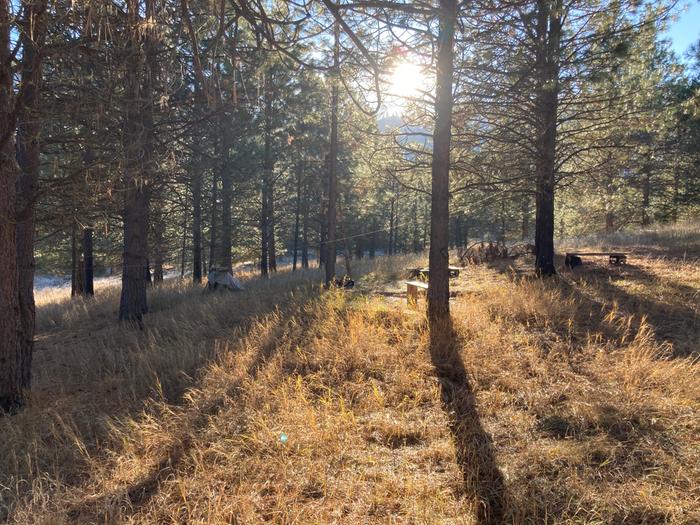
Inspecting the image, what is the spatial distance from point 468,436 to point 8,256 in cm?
520

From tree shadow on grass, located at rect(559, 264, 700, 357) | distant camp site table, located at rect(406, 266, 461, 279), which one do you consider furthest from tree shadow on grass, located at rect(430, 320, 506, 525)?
distant camp site table, located at rect(406, 266, 461, 279)

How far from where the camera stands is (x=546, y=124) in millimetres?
8023

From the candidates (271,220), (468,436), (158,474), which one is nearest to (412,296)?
(468,436)

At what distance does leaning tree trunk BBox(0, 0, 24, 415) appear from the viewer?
4273 mm

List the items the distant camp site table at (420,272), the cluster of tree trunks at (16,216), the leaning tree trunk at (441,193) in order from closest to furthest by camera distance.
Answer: the cluster of tree trunks at (16,216) → the leaning tree trunk at (441,193) → the distant camp site table at (420,272)

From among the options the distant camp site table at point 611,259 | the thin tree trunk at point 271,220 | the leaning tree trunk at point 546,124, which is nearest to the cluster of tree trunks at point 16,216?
the leaning tree trunk at point 546,124

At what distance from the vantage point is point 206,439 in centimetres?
344

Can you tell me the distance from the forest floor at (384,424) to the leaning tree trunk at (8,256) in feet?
1.25

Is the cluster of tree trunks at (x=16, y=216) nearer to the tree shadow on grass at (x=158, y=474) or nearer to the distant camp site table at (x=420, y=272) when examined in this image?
the tree shadow on grass at (x=158, y=474)

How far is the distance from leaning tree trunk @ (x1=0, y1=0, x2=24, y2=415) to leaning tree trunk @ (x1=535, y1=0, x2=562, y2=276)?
739cm

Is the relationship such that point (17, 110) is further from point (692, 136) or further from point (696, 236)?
point (692, 136)

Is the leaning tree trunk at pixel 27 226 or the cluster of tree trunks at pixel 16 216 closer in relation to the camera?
the cluster of tree trunks at pixel 16 216

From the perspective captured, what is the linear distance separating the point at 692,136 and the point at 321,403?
20.0 metres

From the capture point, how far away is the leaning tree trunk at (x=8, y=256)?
14.0 feet
